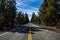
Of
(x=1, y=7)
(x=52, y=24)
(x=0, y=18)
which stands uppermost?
(x=1, y=7)

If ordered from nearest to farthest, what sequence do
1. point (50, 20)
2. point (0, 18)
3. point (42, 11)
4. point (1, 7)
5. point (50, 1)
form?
point (0, 18), point (1, 7), point (50, 1), point (50, 20), point (42, 11)

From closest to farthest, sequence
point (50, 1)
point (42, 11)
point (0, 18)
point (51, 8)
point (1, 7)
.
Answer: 1. point (0, 18)
2. point (1, 7)
3. point (51, 8)
4. point (50, 1)
5. point (42, 11)

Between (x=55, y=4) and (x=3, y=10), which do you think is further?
(x=55, y=4)

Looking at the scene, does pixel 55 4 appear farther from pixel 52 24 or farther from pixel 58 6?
pixel 52 24

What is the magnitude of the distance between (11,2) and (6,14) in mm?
4566

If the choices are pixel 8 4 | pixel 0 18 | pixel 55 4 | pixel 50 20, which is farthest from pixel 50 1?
pixel 0 18

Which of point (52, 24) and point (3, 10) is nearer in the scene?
point (3, 10)

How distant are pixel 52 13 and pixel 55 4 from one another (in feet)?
10.4

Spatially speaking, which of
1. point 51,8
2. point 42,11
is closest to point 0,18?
point 51,8

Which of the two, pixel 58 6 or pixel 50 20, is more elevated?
pixel 58 6

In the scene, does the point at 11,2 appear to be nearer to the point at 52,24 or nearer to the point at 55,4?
the point at 55,4

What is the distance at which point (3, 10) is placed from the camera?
45438mm

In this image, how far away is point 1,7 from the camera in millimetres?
44719

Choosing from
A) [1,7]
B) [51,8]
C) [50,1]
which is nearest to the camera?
[1,7]
